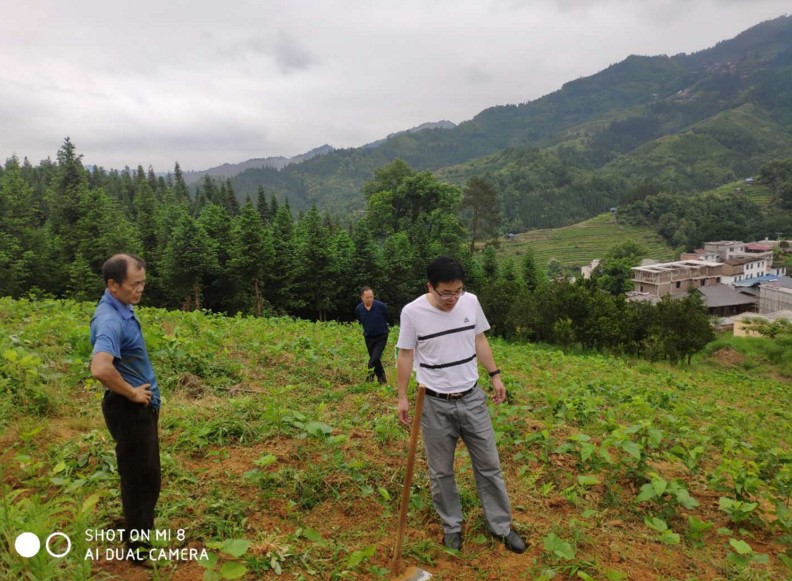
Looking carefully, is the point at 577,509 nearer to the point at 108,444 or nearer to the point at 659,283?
the point at 108,444

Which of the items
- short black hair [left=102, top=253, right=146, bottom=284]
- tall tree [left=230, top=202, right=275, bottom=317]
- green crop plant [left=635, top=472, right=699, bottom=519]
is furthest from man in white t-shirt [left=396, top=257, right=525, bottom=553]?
tall tree [left=230, top=202, right=275, bottom=317]

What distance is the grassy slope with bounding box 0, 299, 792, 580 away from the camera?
3.51 m

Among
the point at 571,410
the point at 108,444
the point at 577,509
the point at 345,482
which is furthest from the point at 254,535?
the point at 571,410

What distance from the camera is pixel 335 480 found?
4441mm

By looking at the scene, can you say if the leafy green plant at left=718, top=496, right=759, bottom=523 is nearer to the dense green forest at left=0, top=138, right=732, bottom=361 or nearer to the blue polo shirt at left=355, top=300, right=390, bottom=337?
the blue polo shirt at left=355, top=300, right=390, bottom=337

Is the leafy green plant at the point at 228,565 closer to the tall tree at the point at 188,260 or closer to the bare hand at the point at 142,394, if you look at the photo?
the bare hand at the point at 142,394

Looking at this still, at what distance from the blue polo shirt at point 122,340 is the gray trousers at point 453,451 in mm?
2102

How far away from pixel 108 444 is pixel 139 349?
2.25 meters

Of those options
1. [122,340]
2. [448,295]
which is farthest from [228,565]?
[448,295]

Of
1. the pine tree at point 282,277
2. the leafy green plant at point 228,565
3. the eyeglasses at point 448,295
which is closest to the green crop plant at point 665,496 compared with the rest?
the eyeglasses at point 448,295

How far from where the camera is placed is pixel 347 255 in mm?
35500

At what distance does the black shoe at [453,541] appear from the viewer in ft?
12.1

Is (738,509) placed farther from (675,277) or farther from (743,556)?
(675,277)

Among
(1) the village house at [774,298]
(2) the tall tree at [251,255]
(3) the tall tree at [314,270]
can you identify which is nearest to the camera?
(2) the tall tree at [251,255]
